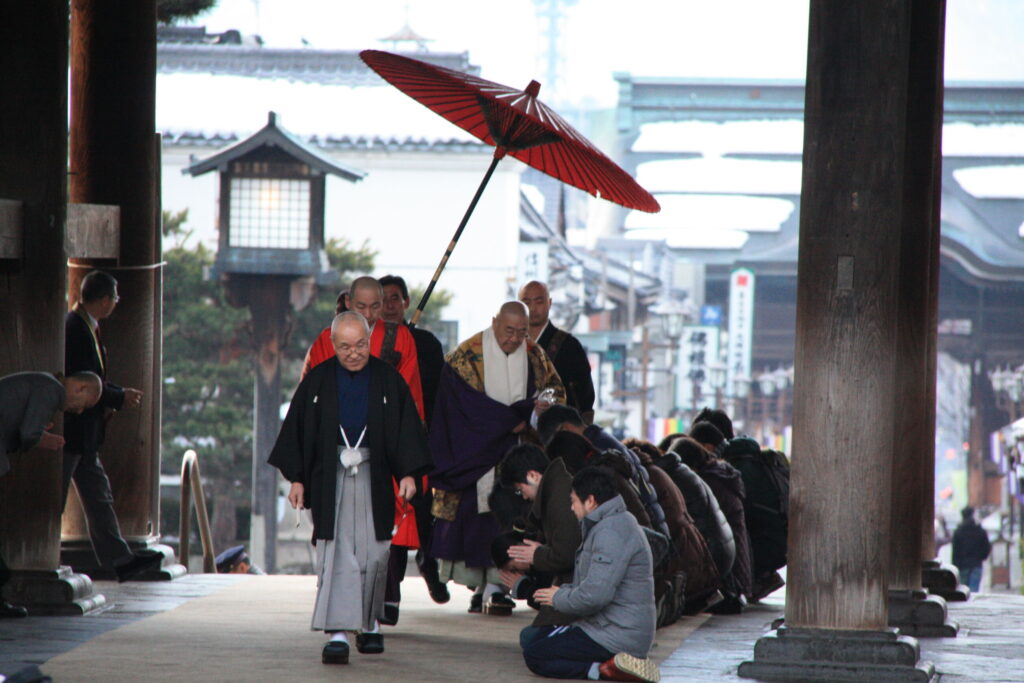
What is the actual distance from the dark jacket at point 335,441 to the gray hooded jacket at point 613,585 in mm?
796

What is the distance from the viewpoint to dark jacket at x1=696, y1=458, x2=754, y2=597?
25.1ft

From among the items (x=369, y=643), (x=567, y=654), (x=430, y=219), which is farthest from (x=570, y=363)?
(x=430, y=219)

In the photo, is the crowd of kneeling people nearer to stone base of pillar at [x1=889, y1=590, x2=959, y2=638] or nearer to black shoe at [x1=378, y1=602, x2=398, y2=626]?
black shoe at [x1=378, y1=602, x2=398, y2=626]

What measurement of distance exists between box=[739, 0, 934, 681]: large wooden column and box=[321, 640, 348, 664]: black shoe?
1.46 meters

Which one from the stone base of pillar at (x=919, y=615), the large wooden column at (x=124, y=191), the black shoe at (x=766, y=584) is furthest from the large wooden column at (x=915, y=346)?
the large wooden column at (x=124, y=191)

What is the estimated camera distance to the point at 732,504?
25.3 ft

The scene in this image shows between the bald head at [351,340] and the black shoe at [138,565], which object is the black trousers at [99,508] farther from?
the bald head at [351,340]

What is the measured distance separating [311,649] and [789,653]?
1866mm

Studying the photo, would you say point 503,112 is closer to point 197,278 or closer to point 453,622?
point 453,622

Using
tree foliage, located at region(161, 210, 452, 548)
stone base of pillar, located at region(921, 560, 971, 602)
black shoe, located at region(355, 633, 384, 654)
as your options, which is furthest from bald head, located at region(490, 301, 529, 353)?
tree foliage, located at region(161, 210, 452, 548)

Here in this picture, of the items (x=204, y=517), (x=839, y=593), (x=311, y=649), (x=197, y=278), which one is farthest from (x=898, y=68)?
(x=197, y=278)

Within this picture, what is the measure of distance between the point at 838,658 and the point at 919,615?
170cm

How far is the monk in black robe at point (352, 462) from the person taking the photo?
17.8 feet

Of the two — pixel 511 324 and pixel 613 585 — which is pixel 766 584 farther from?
pixel 613 585
